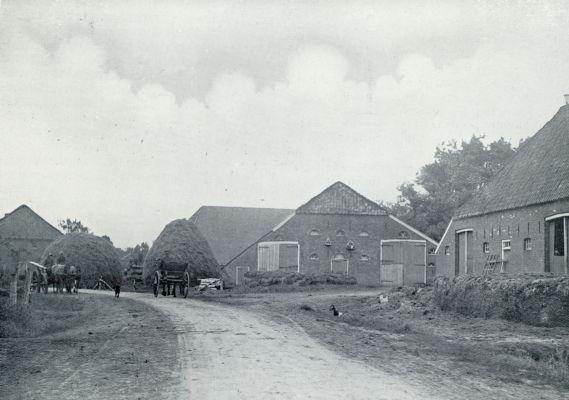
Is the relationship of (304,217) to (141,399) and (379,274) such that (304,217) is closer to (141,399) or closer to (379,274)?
(379,274)

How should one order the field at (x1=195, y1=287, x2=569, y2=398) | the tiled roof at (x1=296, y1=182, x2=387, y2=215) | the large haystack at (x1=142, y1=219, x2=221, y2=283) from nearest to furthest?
the field at (x1=195, y1=287, x2=569, y2=398), the large haystack at (x1=142, y1=219, x2=221, y2=283), the tiled roof at (x1=296, y1=182, x2=387, y2=215)

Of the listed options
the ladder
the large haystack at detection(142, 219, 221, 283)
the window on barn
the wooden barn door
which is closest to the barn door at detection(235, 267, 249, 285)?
the large haystack at detection(142, 219, 221, 283)

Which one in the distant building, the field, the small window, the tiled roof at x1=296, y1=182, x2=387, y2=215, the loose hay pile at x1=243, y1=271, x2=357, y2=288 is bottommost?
the field

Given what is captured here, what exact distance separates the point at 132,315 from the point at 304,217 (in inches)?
959

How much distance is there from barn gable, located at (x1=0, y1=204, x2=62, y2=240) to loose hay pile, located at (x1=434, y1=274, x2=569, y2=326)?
4989 centimetres

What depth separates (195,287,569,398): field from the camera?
289 inches

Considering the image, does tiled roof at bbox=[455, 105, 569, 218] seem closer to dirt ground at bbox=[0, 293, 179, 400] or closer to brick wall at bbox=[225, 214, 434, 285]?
brick wall at bbox=[225, 214, 434, 285]

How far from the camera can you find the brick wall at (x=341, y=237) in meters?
37.2

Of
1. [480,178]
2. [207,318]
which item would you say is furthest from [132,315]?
[480,178]

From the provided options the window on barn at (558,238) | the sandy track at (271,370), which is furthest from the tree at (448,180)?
the sandy track at (271,370)

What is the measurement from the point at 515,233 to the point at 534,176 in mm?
2454

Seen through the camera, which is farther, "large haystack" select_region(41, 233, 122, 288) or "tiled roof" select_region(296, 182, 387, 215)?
"large haystack" select_region(41, 233, 122, 288)

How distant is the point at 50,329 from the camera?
12.3 metres

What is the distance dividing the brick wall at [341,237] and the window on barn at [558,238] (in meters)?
17.7
